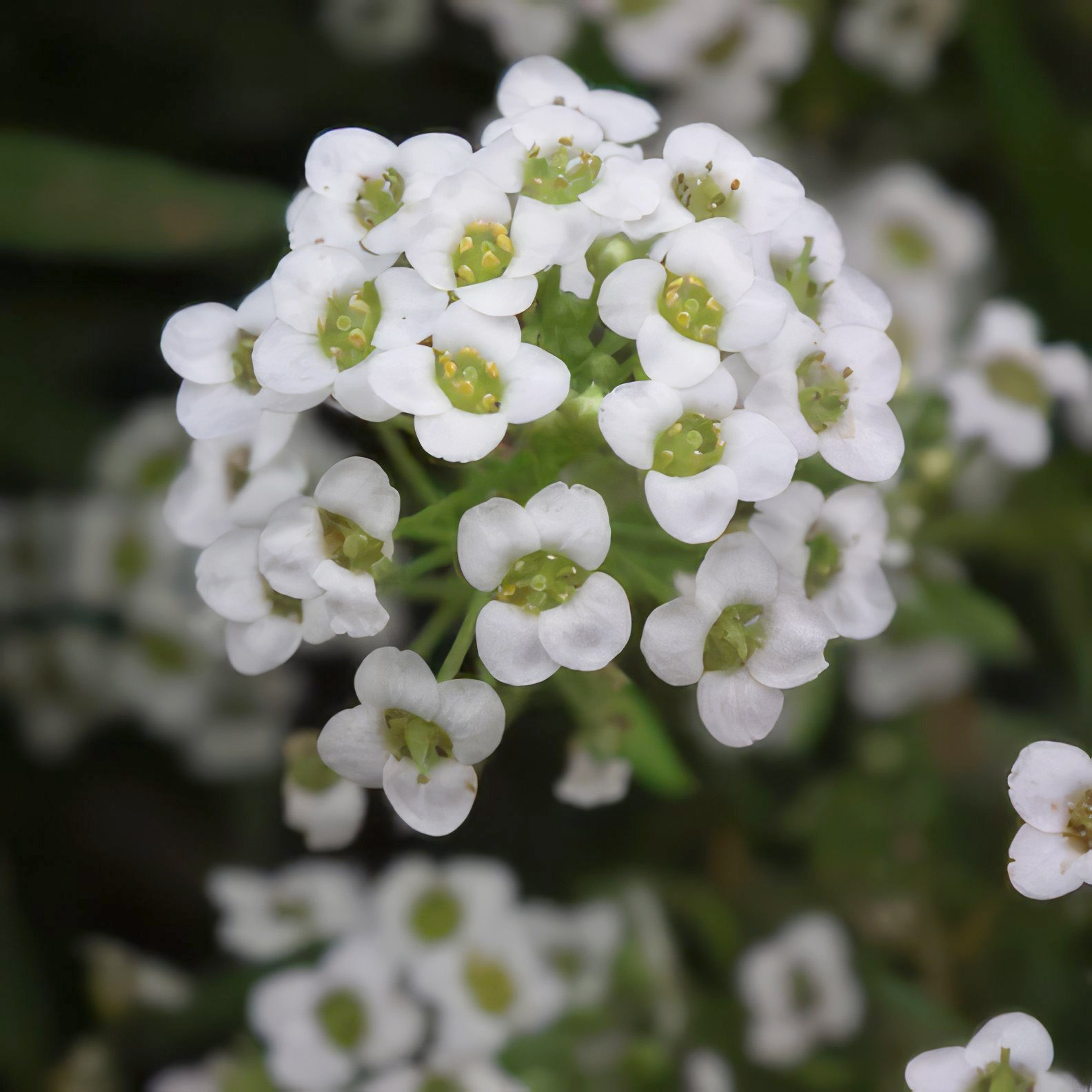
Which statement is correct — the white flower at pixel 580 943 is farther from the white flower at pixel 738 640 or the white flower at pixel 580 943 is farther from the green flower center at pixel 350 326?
the green flower center at pixel 350 326

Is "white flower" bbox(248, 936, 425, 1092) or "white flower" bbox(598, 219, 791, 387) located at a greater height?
"white flower" bbox(598, 219, 791, 387)

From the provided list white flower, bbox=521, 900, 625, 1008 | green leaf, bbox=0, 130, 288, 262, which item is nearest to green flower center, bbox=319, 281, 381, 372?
green leaf, bbox=0, 130, 288, 262

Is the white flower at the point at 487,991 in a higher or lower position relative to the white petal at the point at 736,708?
lower

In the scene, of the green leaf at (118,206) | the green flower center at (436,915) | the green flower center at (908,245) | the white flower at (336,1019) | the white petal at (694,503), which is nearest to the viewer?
the white petal at (694,503)

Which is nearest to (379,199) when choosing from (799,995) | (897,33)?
(799,995)

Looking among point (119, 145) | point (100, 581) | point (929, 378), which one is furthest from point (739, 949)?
point (119, 145)

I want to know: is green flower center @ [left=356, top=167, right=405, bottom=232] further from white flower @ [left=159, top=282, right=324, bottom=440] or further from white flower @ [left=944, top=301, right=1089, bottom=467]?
white flower @ [left=944, top=301, right=1089, bottom=467]

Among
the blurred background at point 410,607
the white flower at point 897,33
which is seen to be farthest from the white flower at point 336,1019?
the white flower at point 897,33
